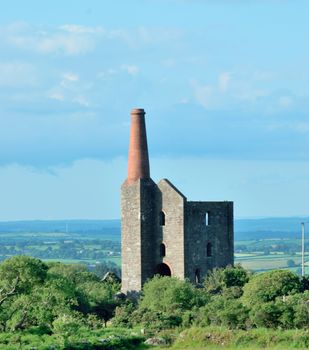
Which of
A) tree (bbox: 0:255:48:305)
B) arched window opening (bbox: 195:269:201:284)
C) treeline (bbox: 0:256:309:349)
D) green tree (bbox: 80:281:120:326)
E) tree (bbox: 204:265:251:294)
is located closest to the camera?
treeline (bbox: 0:256:309:349)

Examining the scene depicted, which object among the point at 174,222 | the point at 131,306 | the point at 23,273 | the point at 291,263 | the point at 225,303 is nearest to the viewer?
the point at 225,303

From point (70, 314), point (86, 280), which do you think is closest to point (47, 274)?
point (70, 314)

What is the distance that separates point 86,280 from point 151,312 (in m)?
13.3

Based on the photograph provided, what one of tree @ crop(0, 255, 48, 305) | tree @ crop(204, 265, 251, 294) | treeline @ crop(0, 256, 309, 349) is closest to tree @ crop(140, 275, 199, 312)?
treeline @ crop(0, 256, 309, 349)

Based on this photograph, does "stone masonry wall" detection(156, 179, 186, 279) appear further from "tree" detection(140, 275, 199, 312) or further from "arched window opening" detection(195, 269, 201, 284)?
"tree" detection(140, 275, 199, 312)

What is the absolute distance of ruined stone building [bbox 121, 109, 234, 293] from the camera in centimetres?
7306

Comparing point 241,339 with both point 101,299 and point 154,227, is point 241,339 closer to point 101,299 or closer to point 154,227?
point 101,299

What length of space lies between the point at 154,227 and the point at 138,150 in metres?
4.01

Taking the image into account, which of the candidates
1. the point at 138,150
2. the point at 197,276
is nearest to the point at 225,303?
the point at 197,276

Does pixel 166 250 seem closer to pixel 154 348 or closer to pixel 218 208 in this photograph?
pixel 218 208

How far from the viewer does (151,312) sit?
61.3 metres

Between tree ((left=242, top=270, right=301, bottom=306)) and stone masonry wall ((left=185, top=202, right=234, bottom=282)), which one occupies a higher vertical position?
stone masonry wall ((left=185, top=202, right=234, bottom=282))

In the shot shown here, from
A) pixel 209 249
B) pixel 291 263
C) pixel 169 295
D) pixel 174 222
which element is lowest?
pixel 169 295

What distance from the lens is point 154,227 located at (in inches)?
2899
